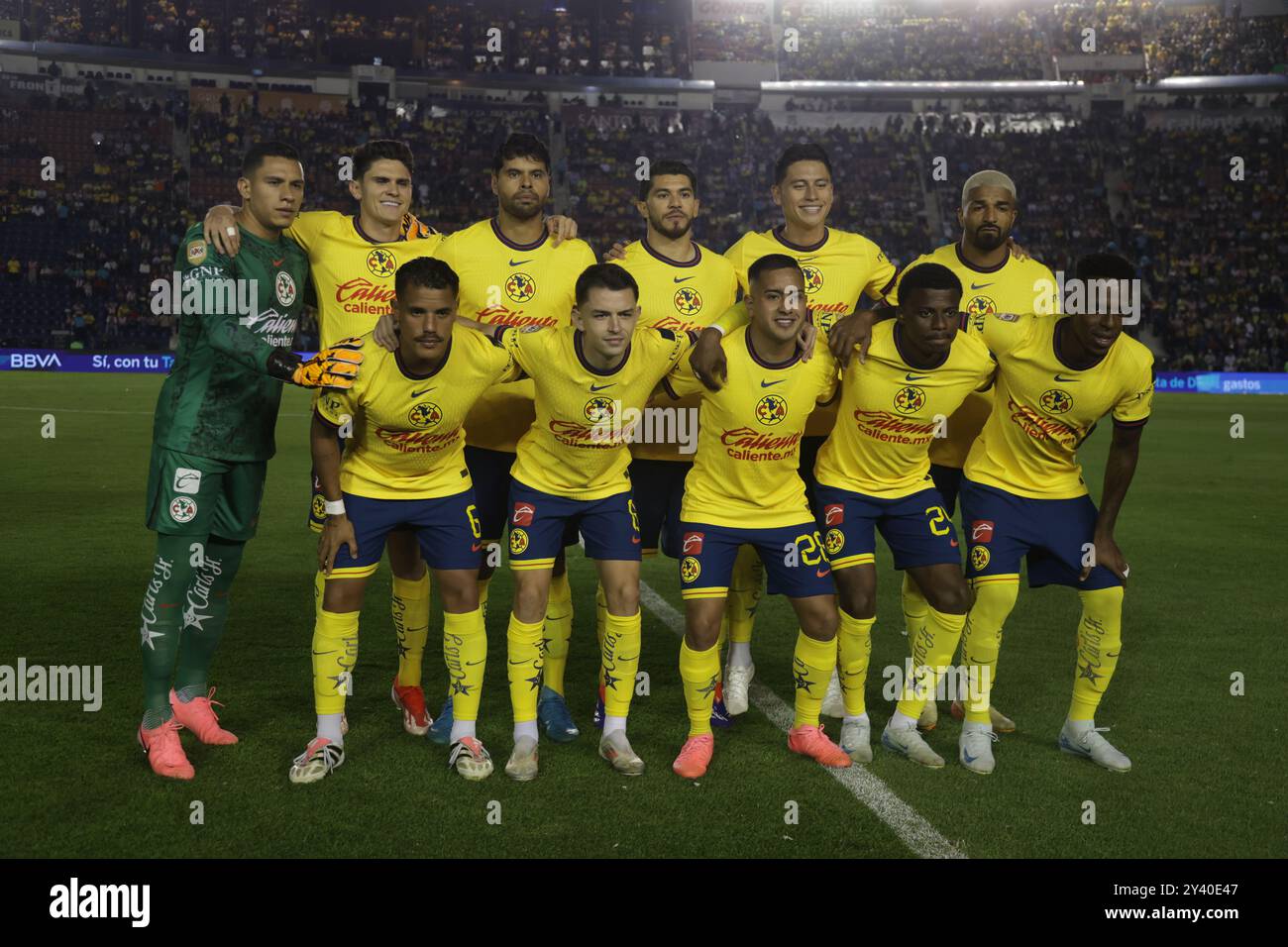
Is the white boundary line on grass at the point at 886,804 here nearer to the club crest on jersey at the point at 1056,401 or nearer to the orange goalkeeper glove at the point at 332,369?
the club crest on jersey at the point at 1056,401

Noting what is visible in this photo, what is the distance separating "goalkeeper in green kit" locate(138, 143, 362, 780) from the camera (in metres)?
4.61

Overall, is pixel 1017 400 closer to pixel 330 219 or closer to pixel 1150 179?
pixel 330 219

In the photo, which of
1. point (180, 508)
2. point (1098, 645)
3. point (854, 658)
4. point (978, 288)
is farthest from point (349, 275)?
point (1098, 645)

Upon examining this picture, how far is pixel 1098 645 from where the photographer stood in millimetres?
4883

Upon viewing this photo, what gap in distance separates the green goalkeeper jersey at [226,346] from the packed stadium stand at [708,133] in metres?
25.4

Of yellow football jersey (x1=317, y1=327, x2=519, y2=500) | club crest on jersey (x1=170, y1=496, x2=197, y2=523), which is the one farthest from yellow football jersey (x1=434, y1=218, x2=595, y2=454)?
club crest on jersey (x1=170, y1=496, x2=197, y2=523)

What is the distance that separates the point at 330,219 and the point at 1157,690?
471 centimetres

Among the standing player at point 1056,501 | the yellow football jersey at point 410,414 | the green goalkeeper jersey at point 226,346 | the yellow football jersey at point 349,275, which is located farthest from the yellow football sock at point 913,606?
the green goalkeeper jersey at point 226,346

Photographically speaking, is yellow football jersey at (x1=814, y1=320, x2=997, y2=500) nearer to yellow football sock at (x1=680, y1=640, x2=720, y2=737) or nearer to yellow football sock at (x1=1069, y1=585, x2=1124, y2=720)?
yellow football sock at (x1=1069, y1=585, x2=1124, y2=720)

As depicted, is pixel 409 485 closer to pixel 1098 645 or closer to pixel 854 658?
pixel 854 658

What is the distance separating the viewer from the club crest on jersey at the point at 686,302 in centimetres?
536
